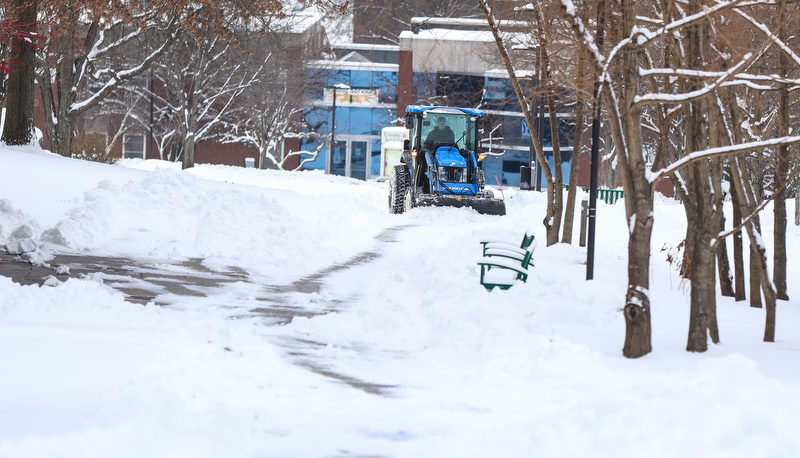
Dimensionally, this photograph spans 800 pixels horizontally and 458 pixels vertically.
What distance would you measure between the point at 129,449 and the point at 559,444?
2.44 meters

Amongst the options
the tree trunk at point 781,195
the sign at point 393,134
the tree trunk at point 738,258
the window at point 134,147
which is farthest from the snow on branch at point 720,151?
→ the window at point 134,147

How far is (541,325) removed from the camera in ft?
28.1

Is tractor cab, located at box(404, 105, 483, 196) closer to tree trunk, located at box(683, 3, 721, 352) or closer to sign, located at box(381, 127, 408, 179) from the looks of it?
tree trunk, located at box(683, 3, 721, 352)

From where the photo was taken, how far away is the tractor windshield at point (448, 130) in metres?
24.1

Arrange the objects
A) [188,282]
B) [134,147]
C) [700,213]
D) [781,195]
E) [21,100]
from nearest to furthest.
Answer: [700,213] → [781,195] → [188,282] → [21,100] → [134,147]

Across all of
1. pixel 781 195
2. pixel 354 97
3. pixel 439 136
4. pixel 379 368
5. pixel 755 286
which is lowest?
pixel 379 368

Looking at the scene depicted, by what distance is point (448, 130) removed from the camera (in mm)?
24266

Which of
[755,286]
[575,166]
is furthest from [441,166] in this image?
[755,286]

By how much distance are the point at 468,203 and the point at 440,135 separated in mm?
2707

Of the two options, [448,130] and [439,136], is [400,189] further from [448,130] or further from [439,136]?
[448,130]

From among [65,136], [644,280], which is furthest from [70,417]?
[65,136]

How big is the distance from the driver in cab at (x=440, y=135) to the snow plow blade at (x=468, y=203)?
2.44 m

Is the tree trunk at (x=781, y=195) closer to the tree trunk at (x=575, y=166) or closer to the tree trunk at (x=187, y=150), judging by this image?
the tree trunk at (x=575, y=166)

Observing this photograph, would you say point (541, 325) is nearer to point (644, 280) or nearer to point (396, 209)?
point (644, 280)
